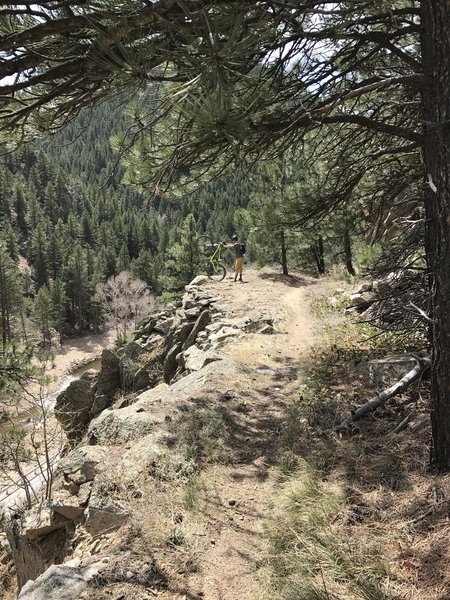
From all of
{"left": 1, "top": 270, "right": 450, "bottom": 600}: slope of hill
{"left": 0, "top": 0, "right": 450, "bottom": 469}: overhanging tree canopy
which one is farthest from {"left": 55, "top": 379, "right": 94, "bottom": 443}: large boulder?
{"left": 0, "top": 0, "right": 450, "bottom": 469}: overhanging tree canopy

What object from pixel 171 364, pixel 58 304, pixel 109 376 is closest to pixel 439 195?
pixel 171 364

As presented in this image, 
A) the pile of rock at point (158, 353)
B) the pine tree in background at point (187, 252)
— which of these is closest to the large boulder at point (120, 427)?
the pile of rock at point (158, 353)

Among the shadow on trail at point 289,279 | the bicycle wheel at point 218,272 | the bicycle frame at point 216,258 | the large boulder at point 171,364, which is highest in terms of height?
the bicycle frame at point 216,258

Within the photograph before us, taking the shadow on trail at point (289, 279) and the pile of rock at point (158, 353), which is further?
the shadow on trail at point (289, 279)

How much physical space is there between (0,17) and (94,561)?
428cm

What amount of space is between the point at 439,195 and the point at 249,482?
11.1 feet

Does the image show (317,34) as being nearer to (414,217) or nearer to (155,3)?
(155,3)

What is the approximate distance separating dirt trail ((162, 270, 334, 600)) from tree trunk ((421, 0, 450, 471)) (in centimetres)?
175

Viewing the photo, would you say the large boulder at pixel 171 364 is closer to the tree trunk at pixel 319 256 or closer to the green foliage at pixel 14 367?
the green foliage at pixel 14 367

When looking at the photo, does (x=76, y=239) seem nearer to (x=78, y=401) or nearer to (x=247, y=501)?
(x=78, y=401)

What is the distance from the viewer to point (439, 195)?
3219 millimetres

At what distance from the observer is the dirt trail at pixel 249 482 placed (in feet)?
11.2

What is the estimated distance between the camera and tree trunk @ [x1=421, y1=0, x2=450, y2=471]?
3174 mm

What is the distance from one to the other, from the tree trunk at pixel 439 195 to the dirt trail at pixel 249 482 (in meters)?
1.75
